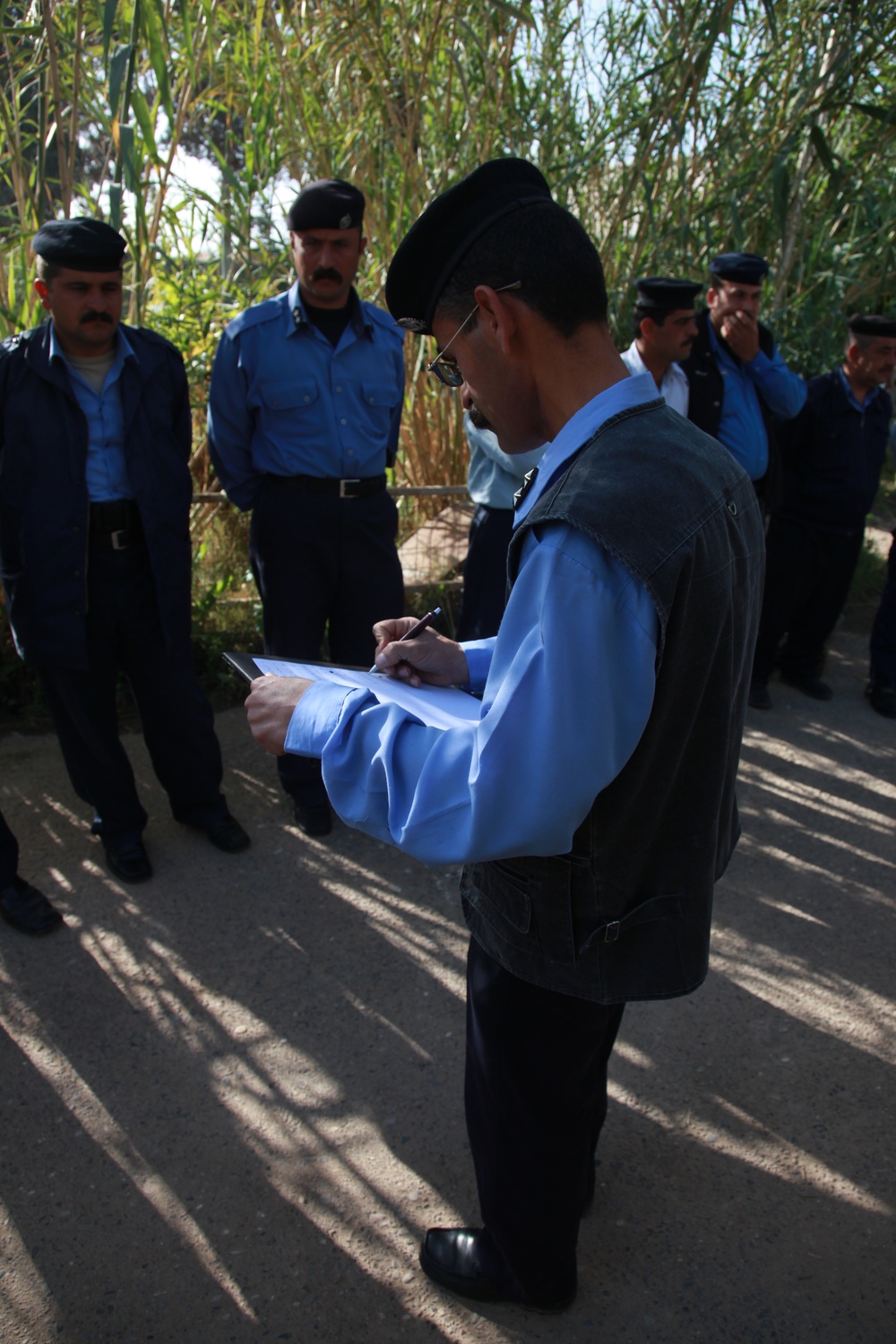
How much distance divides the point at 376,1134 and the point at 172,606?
169cm

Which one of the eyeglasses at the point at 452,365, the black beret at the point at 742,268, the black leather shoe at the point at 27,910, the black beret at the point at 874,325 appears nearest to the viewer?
the eyeglasses at the point at 452,365

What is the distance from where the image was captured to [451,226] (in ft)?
4.00

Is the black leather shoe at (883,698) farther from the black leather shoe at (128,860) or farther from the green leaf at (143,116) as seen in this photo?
the green leaf at (143,116)

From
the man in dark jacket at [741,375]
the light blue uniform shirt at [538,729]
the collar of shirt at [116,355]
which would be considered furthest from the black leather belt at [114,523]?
the man in dark jacket at [741,375]

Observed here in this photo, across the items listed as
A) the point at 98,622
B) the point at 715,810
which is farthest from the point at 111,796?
the point at 715,810

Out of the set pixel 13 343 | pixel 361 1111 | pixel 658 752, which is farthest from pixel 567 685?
pixel 13 343

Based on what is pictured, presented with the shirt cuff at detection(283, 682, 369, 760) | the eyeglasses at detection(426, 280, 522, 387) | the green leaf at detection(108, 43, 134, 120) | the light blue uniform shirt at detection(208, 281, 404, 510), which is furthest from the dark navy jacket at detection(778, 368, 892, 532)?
the shirt cuff at detection(283, 682, 369, 760)

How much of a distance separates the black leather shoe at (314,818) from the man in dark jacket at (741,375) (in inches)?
81.7

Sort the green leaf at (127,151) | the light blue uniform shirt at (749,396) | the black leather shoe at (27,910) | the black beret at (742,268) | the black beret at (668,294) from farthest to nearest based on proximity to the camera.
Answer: the light blue uniform shirt at (749,396)
the black beret at (742,268)
the black beret at (668,294)
the green leaf at (127,151)
the black leather shoe at (27,910)

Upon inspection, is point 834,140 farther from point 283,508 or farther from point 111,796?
point 111,796

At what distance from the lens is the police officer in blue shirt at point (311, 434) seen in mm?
3301

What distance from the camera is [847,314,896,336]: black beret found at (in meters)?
4.27

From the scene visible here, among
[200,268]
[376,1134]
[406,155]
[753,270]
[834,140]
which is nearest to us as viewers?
[376,1134]

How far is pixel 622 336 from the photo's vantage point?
5.04 meters
